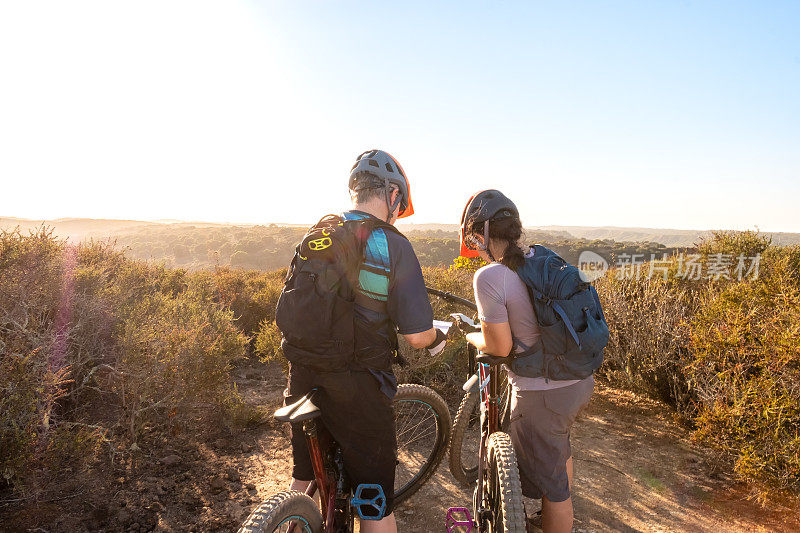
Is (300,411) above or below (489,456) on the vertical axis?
above

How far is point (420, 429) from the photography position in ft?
12.1

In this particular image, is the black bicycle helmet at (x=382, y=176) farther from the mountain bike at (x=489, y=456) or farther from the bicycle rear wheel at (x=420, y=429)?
the bicycle rear wheel at (x=420, y=429)

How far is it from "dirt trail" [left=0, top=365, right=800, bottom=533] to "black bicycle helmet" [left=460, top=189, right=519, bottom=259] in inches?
99.4

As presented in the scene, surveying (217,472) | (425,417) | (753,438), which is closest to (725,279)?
(753,438)

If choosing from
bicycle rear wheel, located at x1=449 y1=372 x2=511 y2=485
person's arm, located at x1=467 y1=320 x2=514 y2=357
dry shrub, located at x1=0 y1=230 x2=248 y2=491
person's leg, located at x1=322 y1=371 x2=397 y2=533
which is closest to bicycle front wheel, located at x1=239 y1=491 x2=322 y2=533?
person's leg, located at x1=322 y1=371 x2=397 y2=533

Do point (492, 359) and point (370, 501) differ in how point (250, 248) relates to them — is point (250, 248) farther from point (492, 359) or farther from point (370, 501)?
point (370, 501)

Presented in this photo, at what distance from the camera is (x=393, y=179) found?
2080 millimetres

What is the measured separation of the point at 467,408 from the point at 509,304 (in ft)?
5.03

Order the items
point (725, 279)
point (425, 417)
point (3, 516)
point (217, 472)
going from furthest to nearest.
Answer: point (725, 279)
point (217, 472)
point (425, 417)
point (3, 516)

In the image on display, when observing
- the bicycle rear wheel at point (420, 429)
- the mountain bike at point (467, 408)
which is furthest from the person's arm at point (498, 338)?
the bicycle rear wheel at point (420, 429)

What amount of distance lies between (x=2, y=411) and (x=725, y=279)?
10258mm

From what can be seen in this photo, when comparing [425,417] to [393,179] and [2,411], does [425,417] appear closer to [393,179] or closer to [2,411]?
[393,179]

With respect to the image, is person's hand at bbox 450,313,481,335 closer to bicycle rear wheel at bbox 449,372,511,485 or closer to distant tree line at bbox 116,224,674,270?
bicycle rear wheel at bbox 449,372,511,485

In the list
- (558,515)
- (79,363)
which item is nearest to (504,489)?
(558,515)
